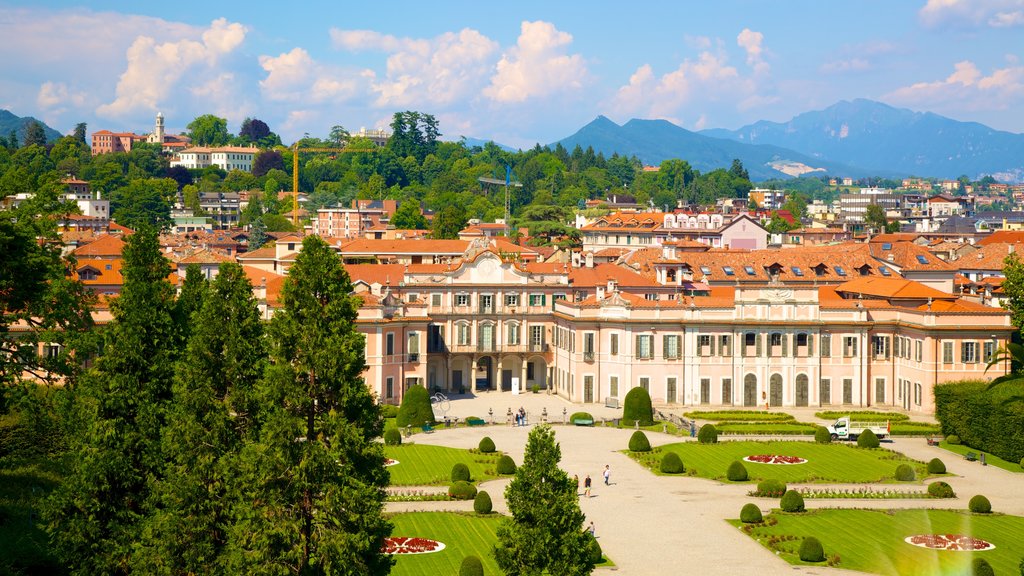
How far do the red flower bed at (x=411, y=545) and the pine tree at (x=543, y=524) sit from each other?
10889 millimetres

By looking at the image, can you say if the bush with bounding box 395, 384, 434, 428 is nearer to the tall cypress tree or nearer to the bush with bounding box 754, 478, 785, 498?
the bush with bounding box 754, 478, 785, 498

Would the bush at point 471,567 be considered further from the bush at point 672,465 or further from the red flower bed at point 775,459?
the red flower bed at point 775,459

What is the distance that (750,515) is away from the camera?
52.5 metres

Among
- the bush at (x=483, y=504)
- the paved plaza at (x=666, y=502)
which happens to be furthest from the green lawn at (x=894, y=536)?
the bush at (x=483, y=504)

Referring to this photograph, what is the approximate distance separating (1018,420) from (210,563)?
43621 mm

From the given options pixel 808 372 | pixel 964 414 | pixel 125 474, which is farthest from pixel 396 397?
pixel 125 474

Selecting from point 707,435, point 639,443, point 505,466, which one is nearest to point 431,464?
point 505,466

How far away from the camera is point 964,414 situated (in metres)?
70.2

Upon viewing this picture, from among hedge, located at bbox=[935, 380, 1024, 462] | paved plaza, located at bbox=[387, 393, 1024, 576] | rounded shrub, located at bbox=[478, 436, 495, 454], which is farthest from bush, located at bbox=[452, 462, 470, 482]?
A: hedge, located at bbox=[935, 380, 1024, 462]

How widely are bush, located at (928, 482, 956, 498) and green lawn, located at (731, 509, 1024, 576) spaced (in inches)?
100

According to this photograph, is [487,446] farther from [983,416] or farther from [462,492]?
[983,416]

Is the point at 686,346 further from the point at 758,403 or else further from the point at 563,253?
the point at 563,253

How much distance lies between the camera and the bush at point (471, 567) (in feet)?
144

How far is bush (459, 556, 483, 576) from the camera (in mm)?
43750
